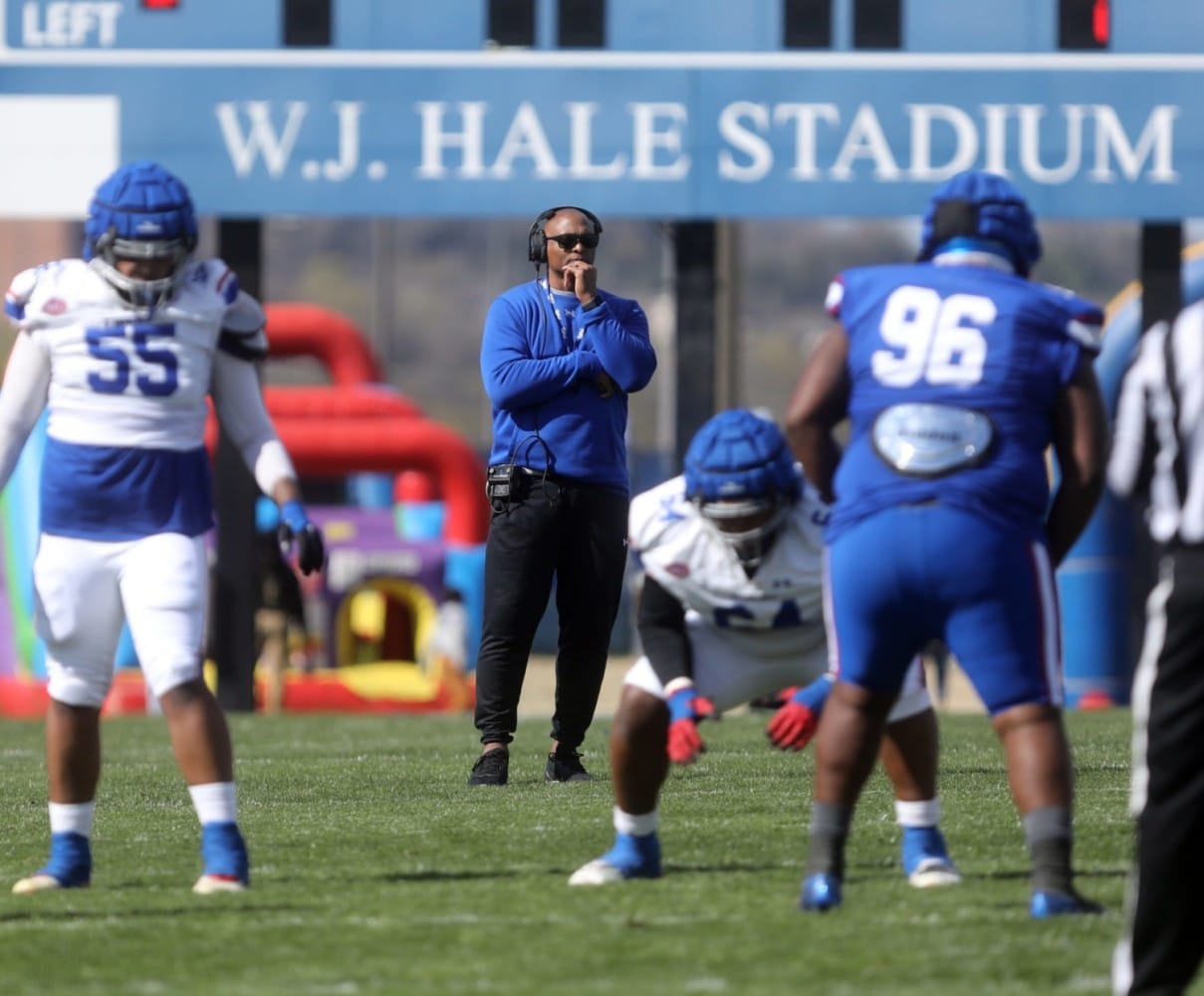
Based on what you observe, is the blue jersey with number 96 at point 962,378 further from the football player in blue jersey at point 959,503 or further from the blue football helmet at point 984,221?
the blue football helmet at point 984,221

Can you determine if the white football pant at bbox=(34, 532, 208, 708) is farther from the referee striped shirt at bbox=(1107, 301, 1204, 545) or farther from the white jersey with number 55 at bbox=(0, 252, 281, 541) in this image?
the referee striped shirt at bbox=(1107, 301, 1204, 545)

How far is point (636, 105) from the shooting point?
1669 cm

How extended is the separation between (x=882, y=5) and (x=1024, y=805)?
12.2 metres

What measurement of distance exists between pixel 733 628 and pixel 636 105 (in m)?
11.2

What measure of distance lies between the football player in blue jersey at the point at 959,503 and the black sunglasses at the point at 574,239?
282 centimetres

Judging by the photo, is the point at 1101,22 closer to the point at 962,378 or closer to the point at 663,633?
the point at 663,633

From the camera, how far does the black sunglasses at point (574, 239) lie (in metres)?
8.19

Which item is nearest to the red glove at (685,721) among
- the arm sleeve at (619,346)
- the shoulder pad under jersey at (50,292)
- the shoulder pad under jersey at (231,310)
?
the shoulder pad under jersey at (231,310)

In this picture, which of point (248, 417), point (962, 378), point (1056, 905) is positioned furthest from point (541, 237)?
point (1056, 905)

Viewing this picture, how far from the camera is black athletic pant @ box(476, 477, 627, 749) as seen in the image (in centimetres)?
822

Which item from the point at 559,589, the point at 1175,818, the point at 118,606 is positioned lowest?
the point at 1175,818

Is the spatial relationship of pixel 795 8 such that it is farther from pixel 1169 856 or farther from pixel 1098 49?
pixel 1169 856

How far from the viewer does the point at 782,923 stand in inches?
212

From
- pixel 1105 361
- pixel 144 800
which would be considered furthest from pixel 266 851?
pixel 1105 361
